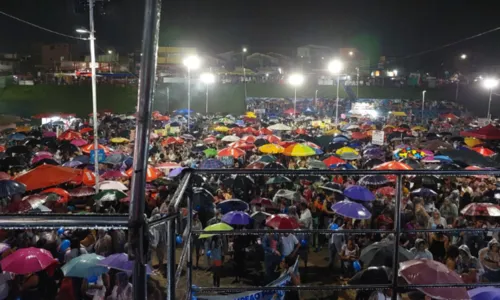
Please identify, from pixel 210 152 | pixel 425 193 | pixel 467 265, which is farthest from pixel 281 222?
pixel 210 152

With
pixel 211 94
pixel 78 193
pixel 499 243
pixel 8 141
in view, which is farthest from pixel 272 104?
pixel 499 243

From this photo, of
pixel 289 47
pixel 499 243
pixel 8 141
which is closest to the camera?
pixel 499 243

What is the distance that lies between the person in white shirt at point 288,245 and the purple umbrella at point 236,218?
94 cm

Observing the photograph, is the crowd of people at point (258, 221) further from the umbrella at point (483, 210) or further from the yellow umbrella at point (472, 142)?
the yellow umbrella at point (472, 142)

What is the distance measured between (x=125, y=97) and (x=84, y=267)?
40.7m

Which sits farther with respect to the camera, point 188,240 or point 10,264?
point 10,264

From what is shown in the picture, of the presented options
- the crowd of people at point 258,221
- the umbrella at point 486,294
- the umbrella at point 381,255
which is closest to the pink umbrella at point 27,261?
the crowd of people at point 258,221

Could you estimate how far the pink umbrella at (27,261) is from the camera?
628 cm

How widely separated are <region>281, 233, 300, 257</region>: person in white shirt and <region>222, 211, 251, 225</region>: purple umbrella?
3.09ft

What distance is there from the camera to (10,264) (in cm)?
634

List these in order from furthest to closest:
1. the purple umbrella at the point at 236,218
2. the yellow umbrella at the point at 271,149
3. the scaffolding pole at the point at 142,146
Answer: the yellow umbrella at the point at 271,149 → the purple umbrella at the point at 236,218 → the scaffolding pole at the point at 142,146

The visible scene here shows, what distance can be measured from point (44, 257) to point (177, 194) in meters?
5.43

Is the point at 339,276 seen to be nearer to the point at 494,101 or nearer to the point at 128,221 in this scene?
the point at 128,221

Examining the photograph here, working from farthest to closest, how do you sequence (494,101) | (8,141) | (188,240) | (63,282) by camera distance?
(494,101)
(8,141)
(63,282)
(188,240)
